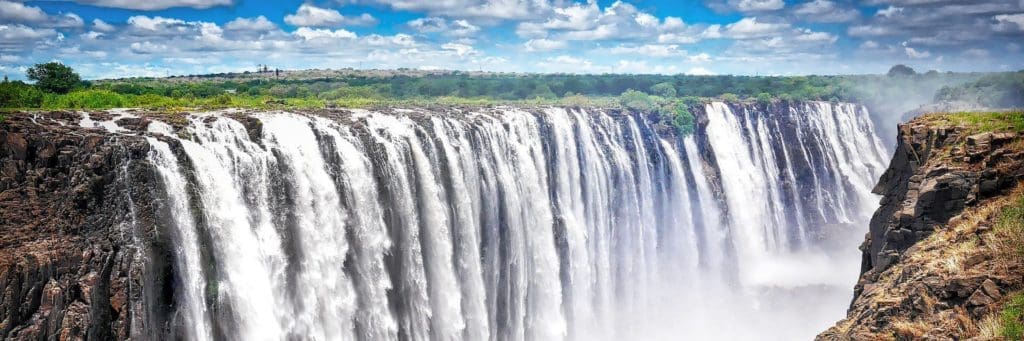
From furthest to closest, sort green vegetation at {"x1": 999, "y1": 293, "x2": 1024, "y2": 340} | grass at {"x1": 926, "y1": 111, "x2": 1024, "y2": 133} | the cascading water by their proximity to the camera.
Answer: the cascading water < grass at {"x1": 926, "y1": 111, "x2": 1024, "y2": 133} < green vegetation at {"x1": 999, "y1": 293, "x2": 1024, "y2": 340}

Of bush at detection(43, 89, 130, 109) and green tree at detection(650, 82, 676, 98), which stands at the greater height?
green tree at detection(650, 82, 676, 98)

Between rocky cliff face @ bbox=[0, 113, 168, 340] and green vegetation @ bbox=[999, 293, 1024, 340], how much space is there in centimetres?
1891

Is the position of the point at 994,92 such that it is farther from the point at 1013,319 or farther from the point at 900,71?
the point at 1013,319

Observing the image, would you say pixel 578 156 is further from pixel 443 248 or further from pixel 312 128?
pixel 312 128

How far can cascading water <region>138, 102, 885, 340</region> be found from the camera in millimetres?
21000

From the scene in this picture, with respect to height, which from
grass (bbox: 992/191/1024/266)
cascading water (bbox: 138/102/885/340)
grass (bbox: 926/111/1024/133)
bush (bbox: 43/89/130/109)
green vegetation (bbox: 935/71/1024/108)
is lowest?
cascading water (bbox: 138/102/885/340)

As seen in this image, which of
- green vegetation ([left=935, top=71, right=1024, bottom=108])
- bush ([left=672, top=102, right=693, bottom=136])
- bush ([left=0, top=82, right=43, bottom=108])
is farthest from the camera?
green vegetation ([left=935, top=71, right=1024, bottom=108])

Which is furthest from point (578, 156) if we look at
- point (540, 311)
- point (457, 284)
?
point (457, 284)

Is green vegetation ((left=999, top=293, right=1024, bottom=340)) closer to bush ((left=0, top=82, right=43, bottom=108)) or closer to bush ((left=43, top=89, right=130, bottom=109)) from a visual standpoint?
bush ((left=43, top=89, right=130, bottom=109))

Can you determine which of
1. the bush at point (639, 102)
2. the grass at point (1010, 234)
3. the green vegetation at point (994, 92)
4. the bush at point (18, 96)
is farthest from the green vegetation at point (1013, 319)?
the green vegetation at point (994, 92)

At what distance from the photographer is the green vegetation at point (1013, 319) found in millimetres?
13094

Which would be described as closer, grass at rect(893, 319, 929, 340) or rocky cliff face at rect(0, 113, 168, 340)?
grass at rect(893, 319, 929, 340)

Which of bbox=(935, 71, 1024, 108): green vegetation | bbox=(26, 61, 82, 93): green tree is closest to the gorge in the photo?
bbox=(26, 61, 82, 93): green tree

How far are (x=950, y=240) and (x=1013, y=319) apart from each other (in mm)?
4139
